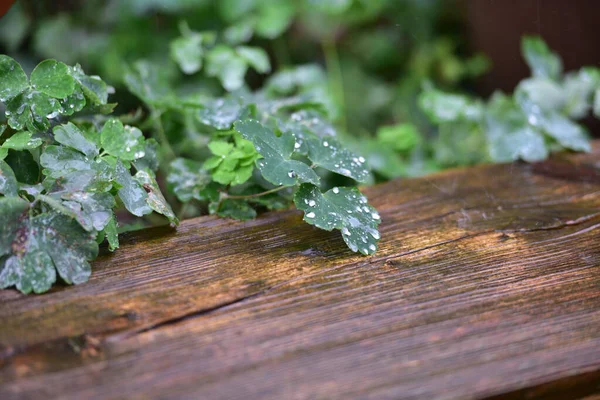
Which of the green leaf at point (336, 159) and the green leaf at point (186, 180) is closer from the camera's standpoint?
the green leaf at point (336, 159)

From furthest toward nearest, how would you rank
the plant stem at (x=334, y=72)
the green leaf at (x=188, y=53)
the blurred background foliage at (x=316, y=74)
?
the plant stem at (x=334, y=72) → the green leaf at (x=188, y=53) → the blurred background foliage at (x=316, y=74)

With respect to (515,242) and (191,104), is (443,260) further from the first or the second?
(191,104)

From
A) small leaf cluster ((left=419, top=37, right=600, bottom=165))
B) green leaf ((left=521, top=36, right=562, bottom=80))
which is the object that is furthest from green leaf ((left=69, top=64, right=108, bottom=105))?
green leaf ((left=521, top=36, right=562, bottom=80))

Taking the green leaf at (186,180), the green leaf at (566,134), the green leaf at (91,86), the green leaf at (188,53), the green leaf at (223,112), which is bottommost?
the green leaf at (566,134)

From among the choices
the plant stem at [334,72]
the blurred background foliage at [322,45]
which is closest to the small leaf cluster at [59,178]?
the blurred background foliage at [322,45]

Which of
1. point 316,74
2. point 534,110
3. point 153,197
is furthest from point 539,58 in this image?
point 153,197

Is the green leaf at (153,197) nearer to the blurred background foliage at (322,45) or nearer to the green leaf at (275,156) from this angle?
the green leaf at (275,156)

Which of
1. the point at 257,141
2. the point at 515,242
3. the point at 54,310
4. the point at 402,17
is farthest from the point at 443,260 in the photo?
the point at 402,17

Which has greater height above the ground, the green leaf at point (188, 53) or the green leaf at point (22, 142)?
the green leaf at point (188, 53)

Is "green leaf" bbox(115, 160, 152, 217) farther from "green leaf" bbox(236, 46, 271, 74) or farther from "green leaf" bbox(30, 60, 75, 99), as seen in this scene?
"green leaf" bbox(236, 46, 271, 74)
